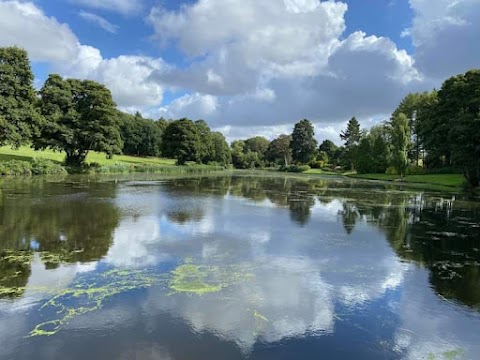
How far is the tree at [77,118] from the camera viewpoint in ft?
158

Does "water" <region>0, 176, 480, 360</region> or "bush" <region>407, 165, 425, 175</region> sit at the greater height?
"bush" <region>407, 165, 425, 175</region>

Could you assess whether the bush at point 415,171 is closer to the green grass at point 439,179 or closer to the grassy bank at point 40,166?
the green grass at point 439,179

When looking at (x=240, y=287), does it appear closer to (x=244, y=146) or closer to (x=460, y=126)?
(x=460, y=126)

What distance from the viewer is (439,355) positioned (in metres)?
6.34

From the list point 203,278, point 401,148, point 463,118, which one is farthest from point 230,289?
point 401,148

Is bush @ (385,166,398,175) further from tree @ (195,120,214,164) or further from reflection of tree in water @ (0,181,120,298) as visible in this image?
reflection of tree in water @ (0,181,120,298)

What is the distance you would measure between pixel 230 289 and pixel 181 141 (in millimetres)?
77894

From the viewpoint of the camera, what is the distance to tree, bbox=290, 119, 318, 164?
130000mm

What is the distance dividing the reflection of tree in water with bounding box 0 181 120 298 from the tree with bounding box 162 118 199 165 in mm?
62122

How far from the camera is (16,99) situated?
40.6m

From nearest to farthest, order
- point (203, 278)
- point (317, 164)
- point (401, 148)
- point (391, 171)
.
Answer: point (203, 278)
point (401, 148)
point (391, 171)
point (317, 164)

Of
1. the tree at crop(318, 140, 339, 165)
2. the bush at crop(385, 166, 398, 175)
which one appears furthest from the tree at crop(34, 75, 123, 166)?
the tree at crop(318, 140, 339, 165)

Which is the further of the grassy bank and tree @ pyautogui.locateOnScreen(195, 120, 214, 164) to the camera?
tree @ pyautogui.locateOnScreen(195, 120, 214, 164)

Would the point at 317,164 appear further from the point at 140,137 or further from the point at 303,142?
the point at 140,137
